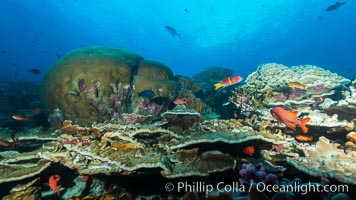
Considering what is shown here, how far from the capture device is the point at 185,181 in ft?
11.2

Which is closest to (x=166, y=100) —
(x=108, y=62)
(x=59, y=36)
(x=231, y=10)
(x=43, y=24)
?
(x=108, y=62)

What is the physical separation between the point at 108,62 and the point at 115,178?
221 inches

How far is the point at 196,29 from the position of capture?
65.2 m

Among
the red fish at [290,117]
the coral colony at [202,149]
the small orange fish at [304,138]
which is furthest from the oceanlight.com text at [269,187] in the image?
the small orange fish at [304,138]

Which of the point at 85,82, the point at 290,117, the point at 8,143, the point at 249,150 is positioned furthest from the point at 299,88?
the point at 8,143

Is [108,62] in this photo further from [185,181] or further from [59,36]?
[59,36]

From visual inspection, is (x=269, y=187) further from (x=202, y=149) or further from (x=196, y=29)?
(x=196, y=29)

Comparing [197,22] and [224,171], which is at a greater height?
[197,22]

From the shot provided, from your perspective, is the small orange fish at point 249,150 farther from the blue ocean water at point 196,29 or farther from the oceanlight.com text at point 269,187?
the blue ocean water at point 196,29

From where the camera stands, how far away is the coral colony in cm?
303

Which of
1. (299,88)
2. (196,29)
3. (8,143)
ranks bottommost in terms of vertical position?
(8,143)

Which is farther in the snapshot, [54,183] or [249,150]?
[54,183]

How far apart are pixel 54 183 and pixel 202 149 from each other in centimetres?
308

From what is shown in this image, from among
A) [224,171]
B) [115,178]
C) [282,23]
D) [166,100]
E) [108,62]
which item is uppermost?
[282,23]
